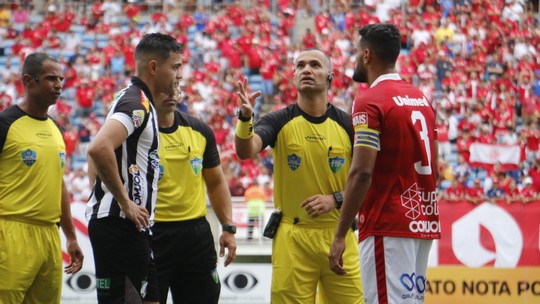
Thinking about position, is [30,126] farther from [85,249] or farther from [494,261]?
[494,261]

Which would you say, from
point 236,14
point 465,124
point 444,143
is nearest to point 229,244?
point 444,143

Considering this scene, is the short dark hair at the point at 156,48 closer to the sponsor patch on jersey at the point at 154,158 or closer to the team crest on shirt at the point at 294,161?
the sponsor patch on jersey at the point at 154,158

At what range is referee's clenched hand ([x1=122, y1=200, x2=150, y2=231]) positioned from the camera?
688 cm

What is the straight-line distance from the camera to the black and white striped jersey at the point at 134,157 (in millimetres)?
7039

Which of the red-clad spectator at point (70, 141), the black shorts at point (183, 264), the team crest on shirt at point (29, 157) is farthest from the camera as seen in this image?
the red-clad spectator at point (70, 141)

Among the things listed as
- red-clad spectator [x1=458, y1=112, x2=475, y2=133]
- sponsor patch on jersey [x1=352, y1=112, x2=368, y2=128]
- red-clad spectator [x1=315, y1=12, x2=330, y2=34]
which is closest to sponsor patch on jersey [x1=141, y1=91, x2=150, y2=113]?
sponsor patch on jersey [x1=352, y1=112, x2=368, y2=128]

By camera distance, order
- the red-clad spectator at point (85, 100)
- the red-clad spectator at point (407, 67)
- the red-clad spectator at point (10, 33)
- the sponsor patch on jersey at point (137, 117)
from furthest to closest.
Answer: the red-clad spectator at point (10, 33) < the red-clad spectator at point (85, 100) < the red-clad spectator at point (407, 67) < the sponsor patch on jersey at point (137, 117)

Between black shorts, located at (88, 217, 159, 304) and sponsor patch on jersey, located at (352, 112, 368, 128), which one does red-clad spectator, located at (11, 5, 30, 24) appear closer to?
black shorts, located at (88, 217, 159, 304)

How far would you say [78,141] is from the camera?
2295cm

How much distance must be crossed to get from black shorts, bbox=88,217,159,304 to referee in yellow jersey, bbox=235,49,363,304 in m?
1.39

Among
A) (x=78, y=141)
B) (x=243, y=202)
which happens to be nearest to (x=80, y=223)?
(x=243, y=202)

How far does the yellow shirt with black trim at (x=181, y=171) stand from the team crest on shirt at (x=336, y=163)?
1049 mm

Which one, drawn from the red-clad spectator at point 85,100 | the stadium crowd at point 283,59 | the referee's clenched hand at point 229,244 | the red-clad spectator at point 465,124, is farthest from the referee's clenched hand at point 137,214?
the red-clad spectator at point 85,100

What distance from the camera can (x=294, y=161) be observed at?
866cm
